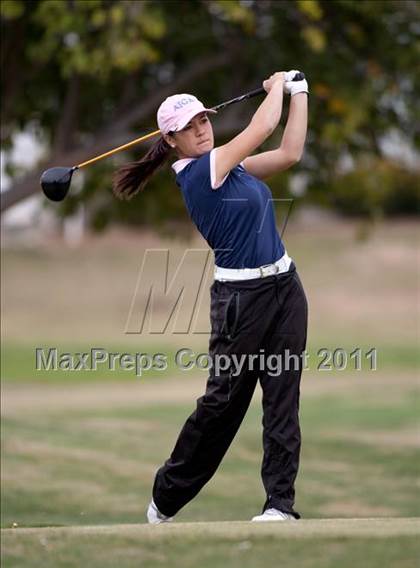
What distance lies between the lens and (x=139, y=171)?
725cm

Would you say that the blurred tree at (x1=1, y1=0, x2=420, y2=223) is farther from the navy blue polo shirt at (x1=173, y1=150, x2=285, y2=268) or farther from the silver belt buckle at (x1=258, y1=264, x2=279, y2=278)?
the silver belt buckle at (x1=258, y1=264, x2=279, y2=278)

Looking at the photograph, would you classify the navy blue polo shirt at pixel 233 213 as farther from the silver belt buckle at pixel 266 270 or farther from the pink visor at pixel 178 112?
the pink visor at pixel 178 112

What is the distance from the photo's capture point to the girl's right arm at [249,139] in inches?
256

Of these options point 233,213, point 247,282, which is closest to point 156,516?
point 247,282

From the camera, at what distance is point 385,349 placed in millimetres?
27719

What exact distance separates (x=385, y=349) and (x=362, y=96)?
13.8 metres

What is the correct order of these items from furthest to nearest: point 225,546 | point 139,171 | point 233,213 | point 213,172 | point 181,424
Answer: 1. point 181,424
2. point 139,171
3. point 233,213
4. point 213,172
5. point 225,546

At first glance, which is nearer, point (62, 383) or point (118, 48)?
point (118, 48)

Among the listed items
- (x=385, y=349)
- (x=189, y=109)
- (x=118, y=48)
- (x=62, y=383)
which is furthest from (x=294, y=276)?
(x=385, y=349)

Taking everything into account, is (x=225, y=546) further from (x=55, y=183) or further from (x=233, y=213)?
(x=55, y=183)

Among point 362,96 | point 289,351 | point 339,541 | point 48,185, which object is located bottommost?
point 339,541

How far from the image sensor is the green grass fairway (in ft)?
19.5

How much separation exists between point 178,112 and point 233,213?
59 cm

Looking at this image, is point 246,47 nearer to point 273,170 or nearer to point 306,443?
point 306,443
